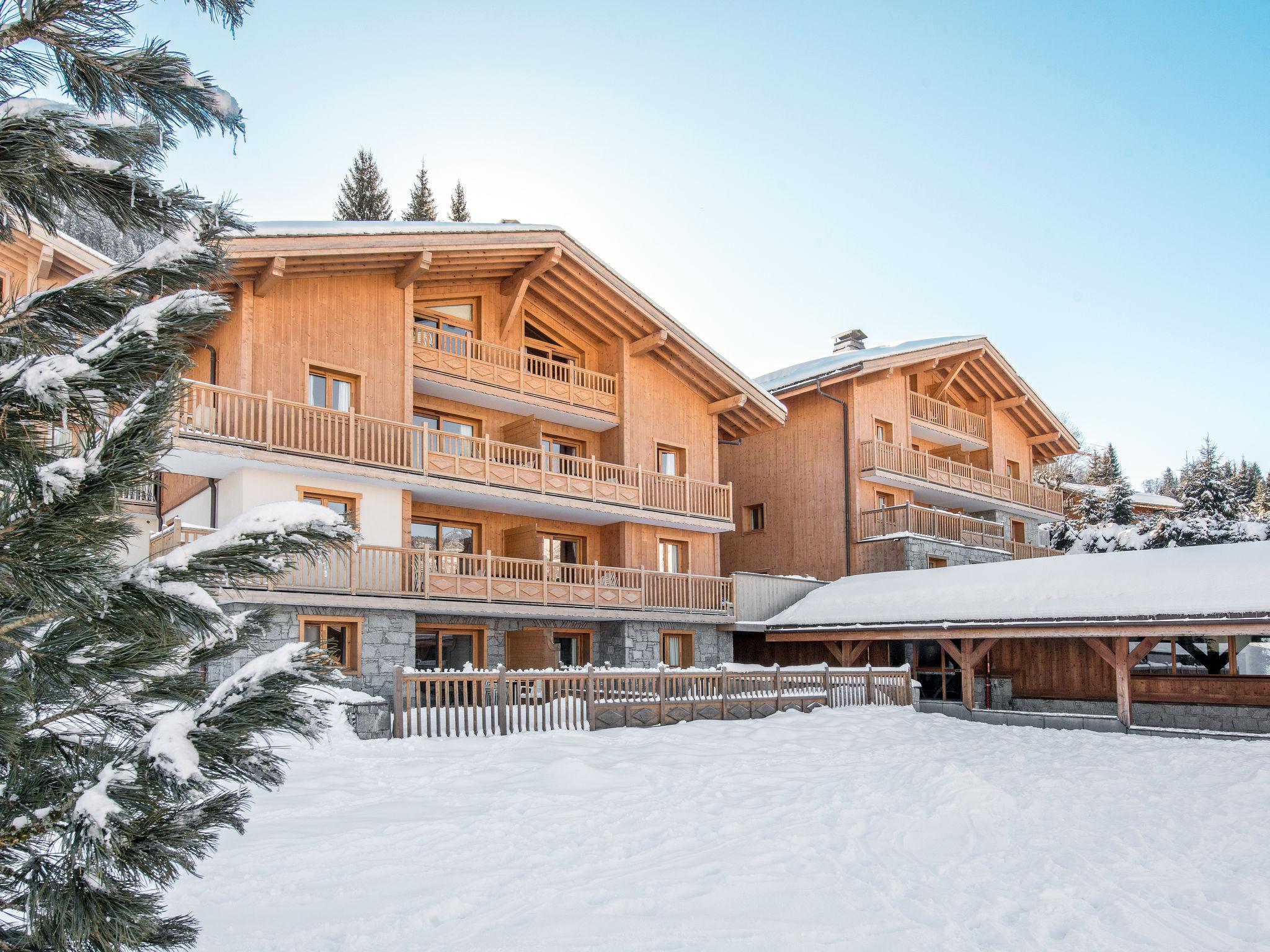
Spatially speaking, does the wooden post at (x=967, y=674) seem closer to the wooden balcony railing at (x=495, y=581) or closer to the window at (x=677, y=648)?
the wooden balcony railing at (x=495, y=581)

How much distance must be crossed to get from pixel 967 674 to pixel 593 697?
33.1 ft

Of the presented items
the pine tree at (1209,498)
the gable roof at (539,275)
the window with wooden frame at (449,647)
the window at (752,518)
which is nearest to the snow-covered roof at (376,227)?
the gable roof at (539,275)

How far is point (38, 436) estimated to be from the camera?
3211mm

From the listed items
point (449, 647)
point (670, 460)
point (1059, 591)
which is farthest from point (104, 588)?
point (670, 460)

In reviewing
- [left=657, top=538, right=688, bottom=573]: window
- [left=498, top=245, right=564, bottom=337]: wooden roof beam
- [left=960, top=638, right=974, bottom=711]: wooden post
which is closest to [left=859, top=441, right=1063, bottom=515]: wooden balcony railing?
[left=657, top=538, right=688, bottom=573]: window

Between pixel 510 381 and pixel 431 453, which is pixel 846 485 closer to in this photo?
pixel 510 381

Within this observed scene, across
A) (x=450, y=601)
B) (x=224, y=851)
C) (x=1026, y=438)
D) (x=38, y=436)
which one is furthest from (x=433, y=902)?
(x=1026, y=438)

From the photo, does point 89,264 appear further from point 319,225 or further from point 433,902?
point 433,902

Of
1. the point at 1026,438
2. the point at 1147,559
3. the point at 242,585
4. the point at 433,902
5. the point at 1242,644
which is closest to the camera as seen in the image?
the point at 242,585

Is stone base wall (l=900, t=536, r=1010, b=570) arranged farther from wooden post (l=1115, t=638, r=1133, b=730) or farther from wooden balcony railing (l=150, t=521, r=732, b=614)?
wooden post (l=1115, t=638, r=1133, b=730)

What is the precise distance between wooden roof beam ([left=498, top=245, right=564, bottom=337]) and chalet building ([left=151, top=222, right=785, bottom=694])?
7 cm

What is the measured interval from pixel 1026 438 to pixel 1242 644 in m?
11.4

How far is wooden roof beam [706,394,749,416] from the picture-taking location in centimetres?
2745

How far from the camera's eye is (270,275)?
1845cm
